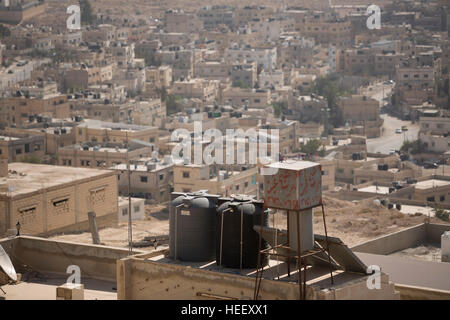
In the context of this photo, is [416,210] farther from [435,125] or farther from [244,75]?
[244,75]

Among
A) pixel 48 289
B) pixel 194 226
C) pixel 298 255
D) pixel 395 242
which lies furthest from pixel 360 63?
pixel 298 255

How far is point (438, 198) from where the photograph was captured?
29766 millimetres

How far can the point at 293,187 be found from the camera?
7.41 meters

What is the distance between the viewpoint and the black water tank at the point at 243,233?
810 cm

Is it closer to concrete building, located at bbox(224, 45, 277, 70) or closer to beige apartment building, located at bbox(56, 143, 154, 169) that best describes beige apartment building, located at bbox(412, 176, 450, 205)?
beige apartment building, located at bbox(56, 143, 154, 169)

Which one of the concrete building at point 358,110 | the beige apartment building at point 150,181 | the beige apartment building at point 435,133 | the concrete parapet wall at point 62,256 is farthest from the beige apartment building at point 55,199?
the concrete building at point 358,110

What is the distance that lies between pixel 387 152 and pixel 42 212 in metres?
23.4

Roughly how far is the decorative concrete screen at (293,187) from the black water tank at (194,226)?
0.81m

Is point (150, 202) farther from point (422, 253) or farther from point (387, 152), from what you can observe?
point (422, 253)

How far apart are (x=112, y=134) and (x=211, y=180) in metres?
8.40

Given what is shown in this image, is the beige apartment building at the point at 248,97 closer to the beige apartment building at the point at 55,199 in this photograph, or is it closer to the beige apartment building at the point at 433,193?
the beige apartment building at the point at 433,193

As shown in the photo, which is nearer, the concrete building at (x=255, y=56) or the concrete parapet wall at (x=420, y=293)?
the concrete parapet wall at (x=420, y=293)

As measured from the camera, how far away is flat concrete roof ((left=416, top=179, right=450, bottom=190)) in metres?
30.2

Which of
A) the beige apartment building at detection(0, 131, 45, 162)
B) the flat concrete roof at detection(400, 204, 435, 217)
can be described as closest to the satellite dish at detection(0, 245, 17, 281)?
the flat concrete roof at detection(400, 204, 435, 217)
